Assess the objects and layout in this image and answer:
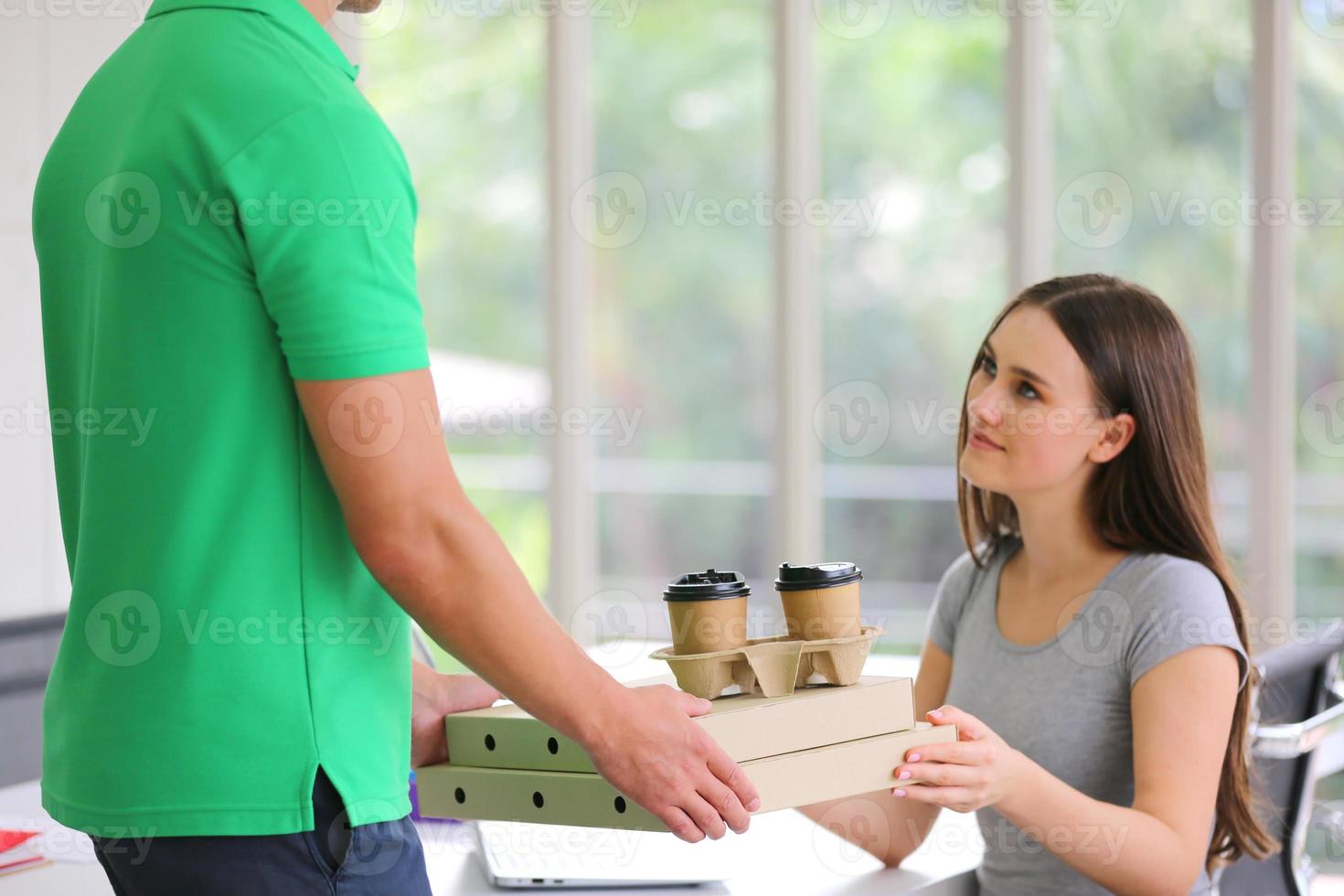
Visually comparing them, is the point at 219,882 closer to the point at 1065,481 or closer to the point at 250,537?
the point at 250,537

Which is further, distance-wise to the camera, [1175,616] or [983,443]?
[983,443]

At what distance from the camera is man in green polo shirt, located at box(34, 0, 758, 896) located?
879 millimetres

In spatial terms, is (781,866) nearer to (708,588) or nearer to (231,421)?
(708,588)

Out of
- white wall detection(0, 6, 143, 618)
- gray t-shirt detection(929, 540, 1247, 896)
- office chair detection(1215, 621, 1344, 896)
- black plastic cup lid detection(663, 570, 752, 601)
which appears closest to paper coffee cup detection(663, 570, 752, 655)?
black plastic cup lid detection(663, 570, 752, 601)

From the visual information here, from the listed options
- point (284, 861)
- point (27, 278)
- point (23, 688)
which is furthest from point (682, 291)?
point (284, 861)

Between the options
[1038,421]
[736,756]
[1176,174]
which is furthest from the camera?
[1176,174]

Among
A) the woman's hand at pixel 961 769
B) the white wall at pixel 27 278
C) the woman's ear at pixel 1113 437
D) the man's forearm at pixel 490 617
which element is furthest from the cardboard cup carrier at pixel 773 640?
the white wall at pixel 27 278

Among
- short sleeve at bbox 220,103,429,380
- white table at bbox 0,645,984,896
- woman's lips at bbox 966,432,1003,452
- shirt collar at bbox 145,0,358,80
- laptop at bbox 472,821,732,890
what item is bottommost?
white table at bbox 0,645,984,896

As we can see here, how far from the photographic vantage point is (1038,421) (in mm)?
1654

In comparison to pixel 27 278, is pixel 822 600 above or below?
below

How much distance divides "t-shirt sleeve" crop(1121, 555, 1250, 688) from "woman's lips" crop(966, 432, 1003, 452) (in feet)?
0.76

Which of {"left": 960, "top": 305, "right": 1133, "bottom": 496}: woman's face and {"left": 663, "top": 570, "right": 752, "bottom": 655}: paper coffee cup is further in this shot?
{"left": 960, "top": 305, "right": 1133, "bottom": 496}: woman's face

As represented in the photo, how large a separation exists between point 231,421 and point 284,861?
30cm

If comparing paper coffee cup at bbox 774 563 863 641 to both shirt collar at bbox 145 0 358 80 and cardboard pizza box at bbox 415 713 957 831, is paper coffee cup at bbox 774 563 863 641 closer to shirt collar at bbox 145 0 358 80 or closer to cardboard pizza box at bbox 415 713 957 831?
cardboard pizza box at bbox 415 713 957 831
